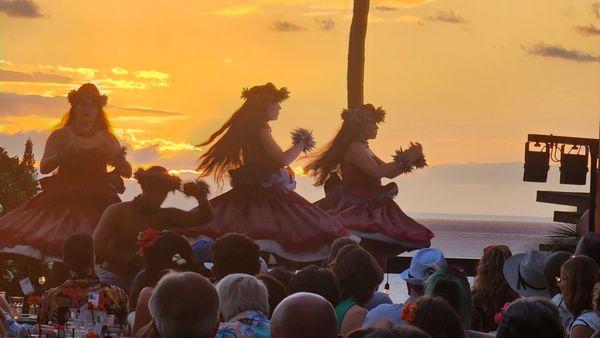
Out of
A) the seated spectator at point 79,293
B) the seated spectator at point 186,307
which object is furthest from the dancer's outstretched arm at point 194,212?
the seated spectator at point 186,307

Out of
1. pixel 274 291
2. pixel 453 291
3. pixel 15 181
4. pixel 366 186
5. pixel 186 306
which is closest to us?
pixel 186 306

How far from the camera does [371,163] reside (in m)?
10.1

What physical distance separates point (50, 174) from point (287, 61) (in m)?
2.28

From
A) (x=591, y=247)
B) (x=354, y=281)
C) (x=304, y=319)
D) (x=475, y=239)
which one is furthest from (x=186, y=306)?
(x=475, y=239)

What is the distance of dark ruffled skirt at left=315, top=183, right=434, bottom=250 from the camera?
9.99 meters

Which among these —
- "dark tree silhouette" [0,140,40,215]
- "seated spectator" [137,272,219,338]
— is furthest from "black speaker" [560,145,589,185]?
"seated spectator" [137,272,219,338]

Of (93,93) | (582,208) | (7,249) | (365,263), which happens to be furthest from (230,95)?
(582,208)

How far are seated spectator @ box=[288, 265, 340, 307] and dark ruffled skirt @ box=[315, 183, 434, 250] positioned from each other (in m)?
4.80

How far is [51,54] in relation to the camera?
412 inches

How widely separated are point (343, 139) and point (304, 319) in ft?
20.7

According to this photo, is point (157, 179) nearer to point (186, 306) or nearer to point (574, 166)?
point (574, 166)

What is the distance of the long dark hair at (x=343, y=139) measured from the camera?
1021 centimetres

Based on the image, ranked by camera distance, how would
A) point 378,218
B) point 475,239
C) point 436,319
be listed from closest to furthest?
point 436,319
point 378,218
point 475,239

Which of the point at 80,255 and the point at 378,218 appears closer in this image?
the point at 80,255
